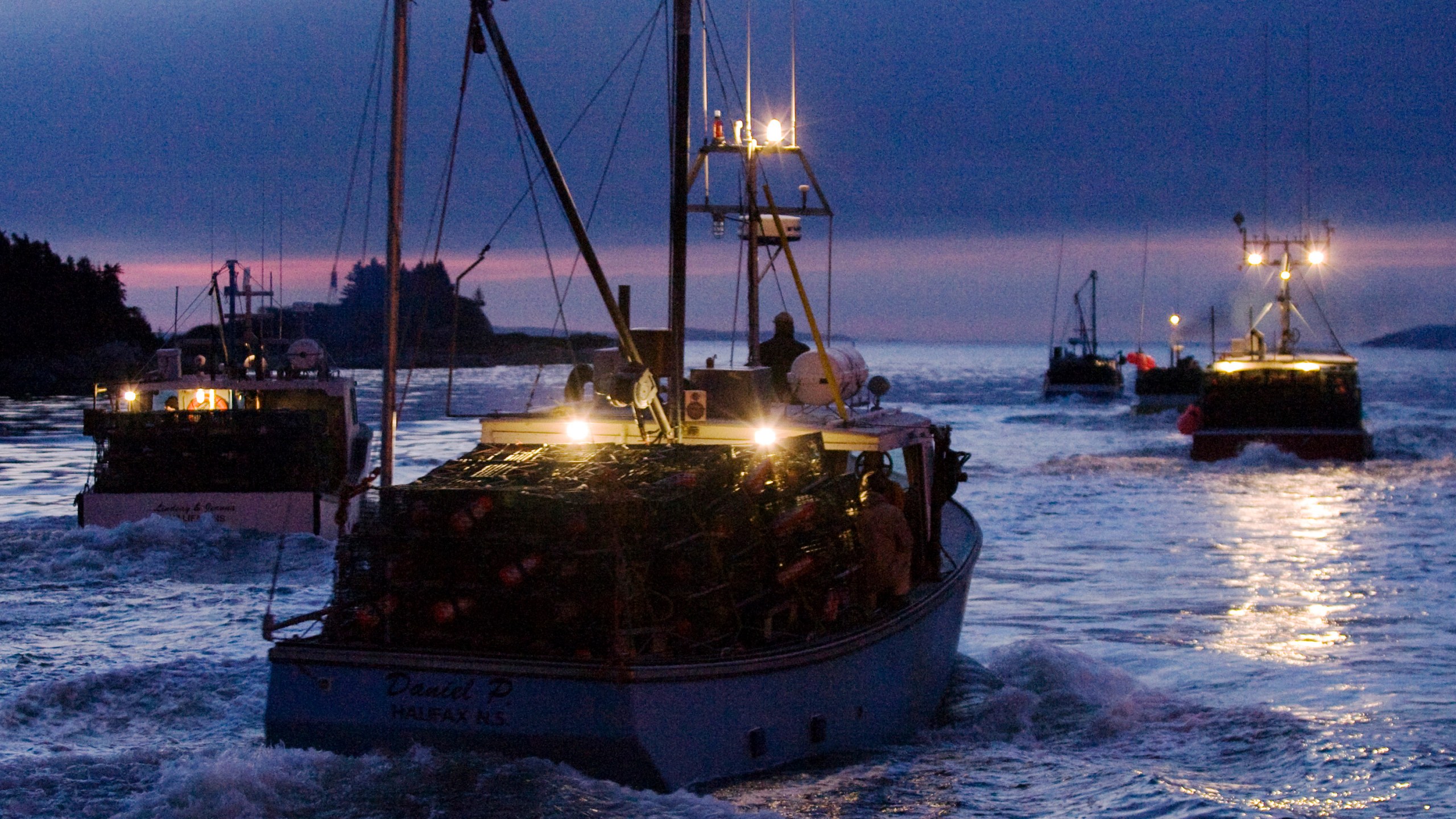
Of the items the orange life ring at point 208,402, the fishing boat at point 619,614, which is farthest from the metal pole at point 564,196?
the orange life ring at point 208,402

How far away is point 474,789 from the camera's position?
25.5ft

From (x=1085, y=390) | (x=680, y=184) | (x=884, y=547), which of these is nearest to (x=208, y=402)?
(x=680, y=184)

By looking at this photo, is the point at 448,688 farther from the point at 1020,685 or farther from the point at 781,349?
the point at 781,349

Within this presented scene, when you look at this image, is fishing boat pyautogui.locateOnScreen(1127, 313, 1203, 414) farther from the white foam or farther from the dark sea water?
the white foam

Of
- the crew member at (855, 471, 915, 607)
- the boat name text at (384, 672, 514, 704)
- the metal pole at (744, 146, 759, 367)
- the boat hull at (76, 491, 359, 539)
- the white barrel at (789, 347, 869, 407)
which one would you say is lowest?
the boat hull at (76, 491, 359, 539)

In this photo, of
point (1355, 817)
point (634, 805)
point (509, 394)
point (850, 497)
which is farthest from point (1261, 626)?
point (509, 394)

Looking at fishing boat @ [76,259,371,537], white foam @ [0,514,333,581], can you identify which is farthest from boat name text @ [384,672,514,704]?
fishing boat @ [76,259,371,537]

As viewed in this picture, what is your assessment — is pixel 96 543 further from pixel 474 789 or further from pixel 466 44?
pixel 474 789

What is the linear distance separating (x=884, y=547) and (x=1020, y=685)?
3804 mm

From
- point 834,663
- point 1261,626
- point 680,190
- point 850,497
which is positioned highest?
point 680,190

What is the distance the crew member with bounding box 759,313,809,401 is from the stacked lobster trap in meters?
6.11

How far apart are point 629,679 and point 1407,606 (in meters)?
14.1

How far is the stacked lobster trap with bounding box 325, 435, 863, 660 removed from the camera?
26.2 feet

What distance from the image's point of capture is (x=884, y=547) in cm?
1028
